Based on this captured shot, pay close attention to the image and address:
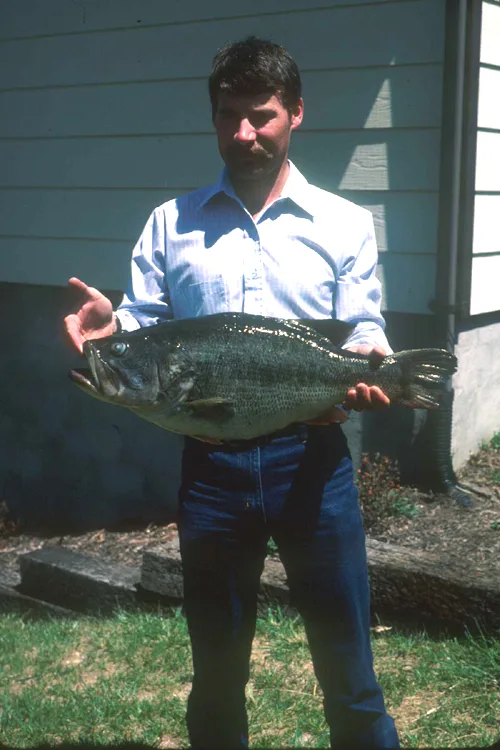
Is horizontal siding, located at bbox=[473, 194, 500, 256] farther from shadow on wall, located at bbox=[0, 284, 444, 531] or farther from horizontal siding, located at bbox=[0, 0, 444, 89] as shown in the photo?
shadow on wall, located at bbox=[0, 284, 444, 531]

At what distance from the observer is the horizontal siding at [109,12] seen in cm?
629

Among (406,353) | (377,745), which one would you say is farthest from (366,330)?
(377,745)

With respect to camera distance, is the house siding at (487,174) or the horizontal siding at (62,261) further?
the horizontal siding at (62,261)

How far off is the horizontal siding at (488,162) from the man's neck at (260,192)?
2864 mm

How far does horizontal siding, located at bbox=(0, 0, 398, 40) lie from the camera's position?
20.6ft

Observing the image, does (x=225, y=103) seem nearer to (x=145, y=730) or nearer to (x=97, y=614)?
(x=145, y=730)

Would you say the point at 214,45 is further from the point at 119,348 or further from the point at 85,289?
the point at 119,348

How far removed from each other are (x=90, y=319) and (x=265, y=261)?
584 mm

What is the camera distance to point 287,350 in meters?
2.94

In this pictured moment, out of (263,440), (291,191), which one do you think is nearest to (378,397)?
(263,440)

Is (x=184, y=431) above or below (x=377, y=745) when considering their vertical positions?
above

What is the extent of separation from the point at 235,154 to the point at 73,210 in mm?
4489

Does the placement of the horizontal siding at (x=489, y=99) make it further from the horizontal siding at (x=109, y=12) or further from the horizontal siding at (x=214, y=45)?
the horizontal siding at (x=109, y=12)

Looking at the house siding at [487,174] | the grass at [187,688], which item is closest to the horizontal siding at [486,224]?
the house siding at [487,174]
